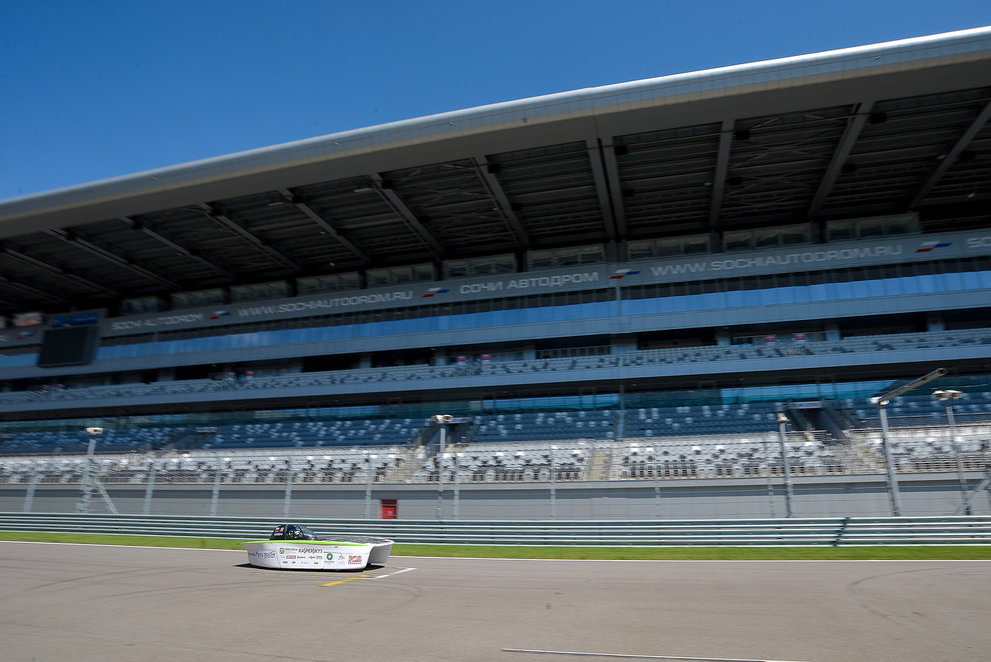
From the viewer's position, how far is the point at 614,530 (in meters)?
18.3

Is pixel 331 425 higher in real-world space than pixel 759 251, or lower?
lower

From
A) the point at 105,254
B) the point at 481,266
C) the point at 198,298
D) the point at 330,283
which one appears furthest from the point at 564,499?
the point at 198,298

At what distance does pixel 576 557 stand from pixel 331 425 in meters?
23.4

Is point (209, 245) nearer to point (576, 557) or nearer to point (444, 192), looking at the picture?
point (444, 192)

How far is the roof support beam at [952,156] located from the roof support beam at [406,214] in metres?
25.2

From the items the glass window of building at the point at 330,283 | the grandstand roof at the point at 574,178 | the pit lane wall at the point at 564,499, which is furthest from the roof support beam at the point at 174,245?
the pit lane wall at the point at 564,499

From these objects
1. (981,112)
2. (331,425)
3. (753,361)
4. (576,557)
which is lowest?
(576,557)

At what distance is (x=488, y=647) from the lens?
628 cm

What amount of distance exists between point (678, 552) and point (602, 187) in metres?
18.4

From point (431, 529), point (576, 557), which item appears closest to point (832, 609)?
point (576, 557)

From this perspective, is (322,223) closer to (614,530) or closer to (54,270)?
(54,270)

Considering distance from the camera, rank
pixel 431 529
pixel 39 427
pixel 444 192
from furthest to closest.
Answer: pixel 39 427 → pixel 444 192 → pixel 431 529

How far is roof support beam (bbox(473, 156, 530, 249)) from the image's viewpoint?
90.9 ft

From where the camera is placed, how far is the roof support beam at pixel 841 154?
2381 cm
